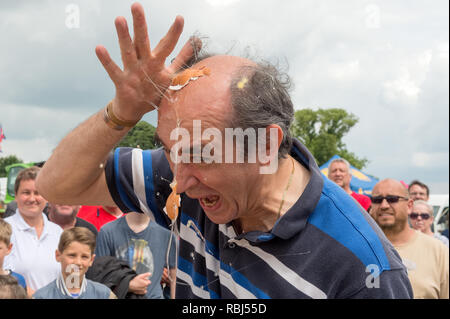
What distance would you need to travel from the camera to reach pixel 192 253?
89.5 inches

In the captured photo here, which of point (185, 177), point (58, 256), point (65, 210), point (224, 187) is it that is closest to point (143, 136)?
point (185, 177)

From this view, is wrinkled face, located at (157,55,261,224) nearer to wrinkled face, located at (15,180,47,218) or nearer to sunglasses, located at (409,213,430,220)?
wrinkled face, located at (15,180,47,218)

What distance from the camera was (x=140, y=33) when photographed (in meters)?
1.80

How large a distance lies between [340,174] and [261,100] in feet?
17.2

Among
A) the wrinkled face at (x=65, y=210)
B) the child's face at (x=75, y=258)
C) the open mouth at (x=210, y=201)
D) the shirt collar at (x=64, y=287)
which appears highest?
the wrinkled face at (x=65, y=210)

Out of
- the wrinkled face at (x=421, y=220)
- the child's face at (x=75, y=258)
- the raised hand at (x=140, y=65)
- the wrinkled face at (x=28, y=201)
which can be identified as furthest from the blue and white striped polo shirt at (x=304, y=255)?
the wrinkled face at (x=421, y=220)

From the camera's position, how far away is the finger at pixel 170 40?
6.03ft

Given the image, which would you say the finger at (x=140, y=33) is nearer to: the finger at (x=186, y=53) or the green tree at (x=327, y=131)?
the finger at (x=186, y=53)

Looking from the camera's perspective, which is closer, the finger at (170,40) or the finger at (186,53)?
the finger at (170,40)

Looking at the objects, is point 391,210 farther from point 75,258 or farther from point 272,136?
point 272,136

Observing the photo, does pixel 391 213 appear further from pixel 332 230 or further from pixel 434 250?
pixel 332 230

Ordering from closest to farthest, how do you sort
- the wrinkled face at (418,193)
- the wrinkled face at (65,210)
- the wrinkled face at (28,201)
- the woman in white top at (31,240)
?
1. the woman in white top at (31,240)
2. the wrinkled face at (28,201)
3. the wrinkled face at (65,210)
4. the wrinkled face at (418,193)

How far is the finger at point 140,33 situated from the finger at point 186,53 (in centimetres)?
12
